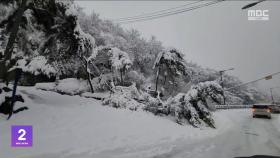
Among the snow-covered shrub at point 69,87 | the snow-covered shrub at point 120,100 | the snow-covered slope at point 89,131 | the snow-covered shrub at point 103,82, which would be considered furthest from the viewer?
the snow-covered shrub at point 103,82

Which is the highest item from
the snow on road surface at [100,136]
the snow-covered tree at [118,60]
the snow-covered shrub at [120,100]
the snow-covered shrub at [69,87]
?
the snow-covered tree at [118,60]

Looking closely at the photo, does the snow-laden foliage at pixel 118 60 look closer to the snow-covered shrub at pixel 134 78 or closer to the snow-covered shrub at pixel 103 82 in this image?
the snow-covered shrub at pixel 103 82

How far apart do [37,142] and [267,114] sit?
86.9 feet

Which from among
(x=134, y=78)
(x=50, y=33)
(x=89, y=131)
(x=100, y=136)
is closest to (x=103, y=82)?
(x=50, y=33)

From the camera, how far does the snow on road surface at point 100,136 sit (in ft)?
25.2

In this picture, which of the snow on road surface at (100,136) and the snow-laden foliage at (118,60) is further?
the snow-laden foliage at (118,60)

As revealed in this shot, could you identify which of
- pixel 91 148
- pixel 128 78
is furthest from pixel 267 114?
pixel 91 148

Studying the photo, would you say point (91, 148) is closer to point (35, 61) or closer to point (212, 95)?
point (35, 61)

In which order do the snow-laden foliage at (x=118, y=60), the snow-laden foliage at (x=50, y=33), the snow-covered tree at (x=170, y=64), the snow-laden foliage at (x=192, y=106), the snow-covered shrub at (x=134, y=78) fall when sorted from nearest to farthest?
the snow-laden foliage at (x=50, y=33), the snow-laden foliage at (x=192, y=106), the snow-laden foliage at (x=118, y=60), the snow-covered shrub at (x=134, y=78), the snow-covered tree at (x=170, y=64)

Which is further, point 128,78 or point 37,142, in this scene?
point 128,78

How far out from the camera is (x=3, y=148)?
22.9 ft

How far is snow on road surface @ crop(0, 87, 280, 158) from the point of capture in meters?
7.68

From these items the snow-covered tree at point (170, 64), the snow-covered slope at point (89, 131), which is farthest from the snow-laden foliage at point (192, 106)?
the snow-covered tree at point (170, 64)

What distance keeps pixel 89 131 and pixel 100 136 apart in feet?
1.76
